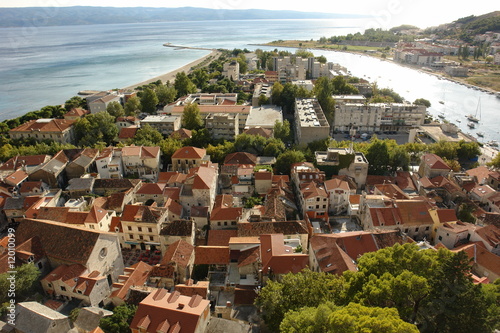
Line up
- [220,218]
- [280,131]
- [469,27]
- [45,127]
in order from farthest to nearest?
[469,27] < [280,131] < [45,127] < [220,218]

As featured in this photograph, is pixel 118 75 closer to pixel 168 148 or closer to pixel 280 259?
pixel 168 148

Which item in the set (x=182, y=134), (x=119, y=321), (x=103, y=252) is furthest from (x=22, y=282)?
(x=182, y=134)

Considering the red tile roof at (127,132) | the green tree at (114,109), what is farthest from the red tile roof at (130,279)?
the green tree at (114,109)

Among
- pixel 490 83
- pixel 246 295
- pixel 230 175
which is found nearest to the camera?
pixel 246 295

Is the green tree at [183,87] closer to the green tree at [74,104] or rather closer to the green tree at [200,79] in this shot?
the green tree at [200,79]

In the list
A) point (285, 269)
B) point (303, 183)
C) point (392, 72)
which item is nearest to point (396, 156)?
point (303, 183)

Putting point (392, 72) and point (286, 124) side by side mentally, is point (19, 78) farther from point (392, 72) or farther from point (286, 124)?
point (392, 72)
